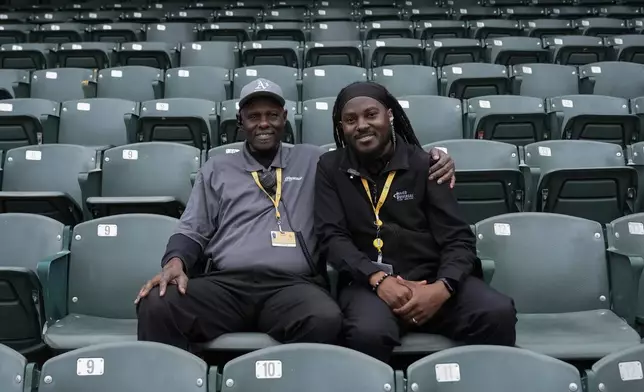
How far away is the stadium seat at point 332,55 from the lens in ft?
19.5

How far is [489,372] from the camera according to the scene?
1788 millimetres

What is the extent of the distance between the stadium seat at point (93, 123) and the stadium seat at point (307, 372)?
3.13 m

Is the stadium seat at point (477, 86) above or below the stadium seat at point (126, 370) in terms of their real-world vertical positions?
above

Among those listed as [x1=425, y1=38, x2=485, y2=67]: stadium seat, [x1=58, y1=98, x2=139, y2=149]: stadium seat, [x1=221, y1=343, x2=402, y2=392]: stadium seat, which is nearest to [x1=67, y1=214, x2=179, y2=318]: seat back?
[x1=221, y1=343, x2=402, y2=392]: stadium seat

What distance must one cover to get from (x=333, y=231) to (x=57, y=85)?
389 centimetres

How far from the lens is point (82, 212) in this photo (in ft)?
10.9

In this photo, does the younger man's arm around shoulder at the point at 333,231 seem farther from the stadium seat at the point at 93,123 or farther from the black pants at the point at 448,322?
the stadium seat at the point at 93,123

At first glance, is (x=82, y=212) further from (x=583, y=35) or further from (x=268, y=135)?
(x=583, y=35)

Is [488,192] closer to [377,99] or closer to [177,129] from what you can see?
[377,99]

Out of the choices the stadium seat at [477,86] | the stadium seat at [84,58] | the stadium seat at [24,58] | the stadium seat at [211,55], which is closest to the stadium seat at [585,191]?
the stadium seat at [477,86]

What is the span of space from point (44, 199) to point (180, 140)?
115cm

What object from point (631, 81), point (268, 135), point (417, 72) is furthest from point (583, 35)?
point (268, 135)

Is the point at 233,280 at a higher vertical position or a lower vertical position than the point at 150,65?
lower

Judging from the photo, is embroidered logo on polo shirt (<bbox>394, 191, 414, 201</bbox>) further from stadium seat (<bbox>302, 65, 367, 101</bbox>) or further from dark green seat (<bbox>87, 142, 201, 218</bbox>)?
stadium seat (<bbox>302, 65, 367, 101</bbox>)
